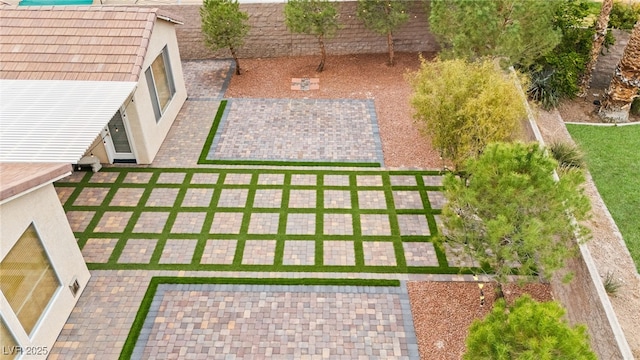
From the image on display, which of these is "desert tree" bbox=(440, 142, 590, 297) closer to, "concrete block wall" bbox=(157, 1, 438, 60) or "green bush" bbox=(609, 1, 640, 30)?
"green bush" bbox=(609, 1, 640, 30)

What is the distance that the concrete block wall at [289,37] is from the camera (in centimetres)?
2278

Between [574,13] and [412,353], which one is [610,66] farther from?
[412,353]

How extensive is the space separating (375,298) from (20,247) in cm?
809

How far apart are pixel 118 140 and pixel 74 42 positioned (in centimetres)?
347

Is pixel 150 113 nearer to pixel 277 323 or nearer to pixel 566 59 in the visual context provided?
pixel 277 323

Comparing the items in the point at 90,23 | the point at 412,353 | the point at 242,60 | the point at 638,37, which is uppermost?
the point at 90,23

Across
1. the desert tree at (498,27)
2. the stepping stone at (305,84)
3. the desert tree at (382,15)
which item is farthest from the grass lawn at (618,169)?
the stepping stone at (305,84)

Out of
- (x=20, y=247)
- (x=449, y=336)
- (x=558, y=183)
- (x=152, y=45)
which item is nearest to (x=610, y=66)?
(x=558, y=183)

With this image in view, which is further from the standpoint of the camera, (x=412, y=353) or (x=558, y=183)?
(x=412, y=353)

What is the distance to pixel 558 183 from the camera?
9117 mm

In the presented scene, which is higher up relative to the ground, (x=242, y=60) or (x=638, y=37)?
(x=638, y=37)

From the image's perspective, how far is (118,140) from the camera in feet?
52.9

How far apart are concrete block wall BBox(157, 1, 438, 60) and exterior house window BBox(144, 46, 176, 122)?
218 inches

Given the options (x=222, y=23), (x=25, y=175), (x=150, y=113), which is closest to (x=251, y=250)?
(x=25, y=175)
